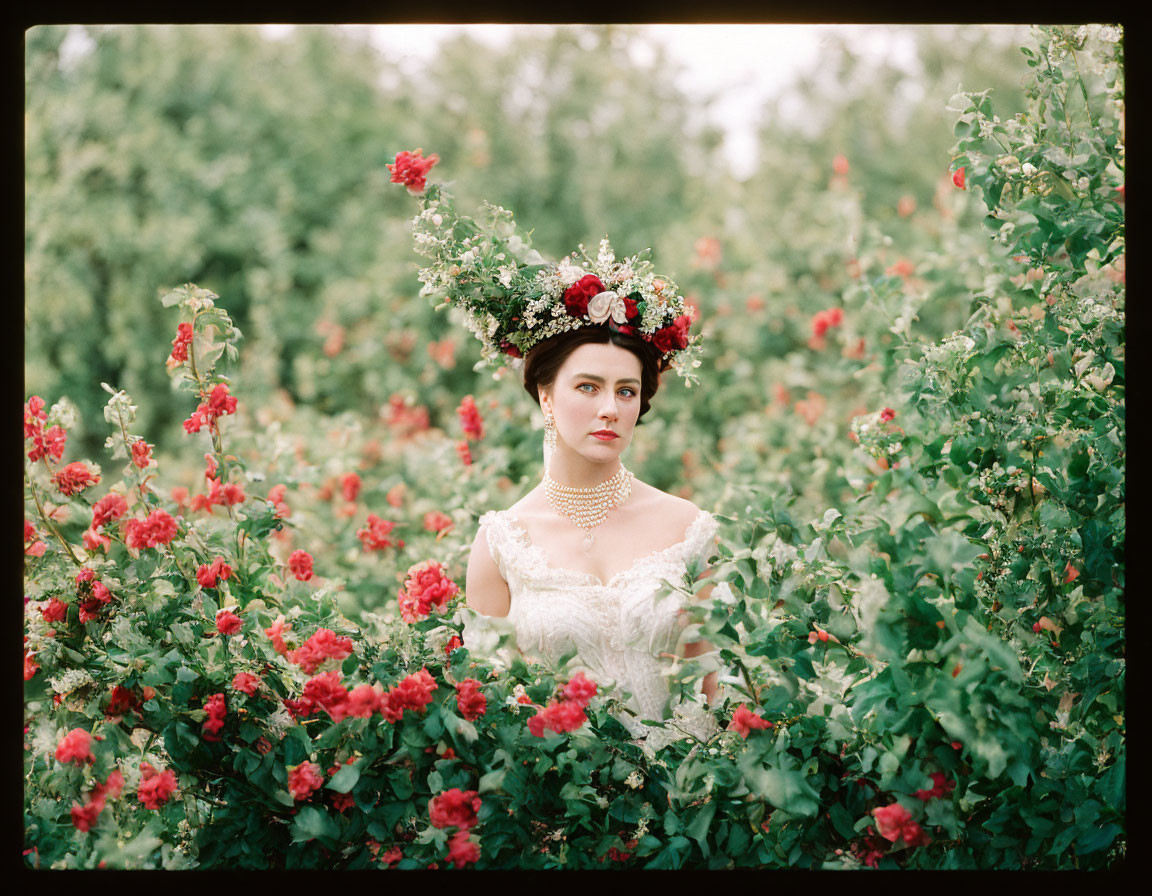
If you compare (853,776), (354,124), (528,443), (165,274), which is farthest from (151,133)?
(853,776)

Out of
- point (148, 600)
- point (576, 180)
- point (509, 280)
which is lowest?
point (148, 600)

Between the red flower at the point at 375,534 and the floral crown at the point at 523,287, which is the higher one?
the floral crown at the point at 523,287

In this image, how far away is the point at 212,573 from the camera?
249cm

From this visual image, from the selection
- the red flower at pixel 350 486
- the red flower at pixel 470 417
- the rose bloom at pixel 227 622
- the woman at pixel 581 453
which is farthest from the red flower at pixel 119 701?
the red flower at pixel 350 486

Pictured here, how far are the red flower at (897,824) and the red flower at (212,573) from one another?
1669mm

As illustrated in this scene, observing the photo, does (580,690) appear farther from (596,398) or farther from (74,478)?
(74,478)

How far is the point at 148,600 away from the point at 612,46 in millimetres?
8105

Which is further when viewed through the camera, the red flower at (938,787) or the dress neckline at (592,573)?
the dress neckline at (592,573)

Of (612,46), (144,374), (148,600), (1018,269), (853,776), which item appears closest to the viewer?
(853,776)

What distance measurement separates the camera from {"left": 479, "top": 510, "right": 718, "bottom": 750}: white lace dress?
2777 millimetres

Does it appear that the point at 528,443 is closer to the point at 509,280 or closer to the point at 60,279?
the point at 509,280

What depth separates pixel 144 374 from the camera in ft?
28.1

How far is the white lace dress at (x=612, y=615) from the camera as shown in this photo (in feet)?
9.11

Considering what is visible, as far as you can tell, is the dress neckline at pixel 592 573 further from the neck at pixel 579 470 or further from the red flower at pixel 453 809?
the red flower at pixel 453 809
